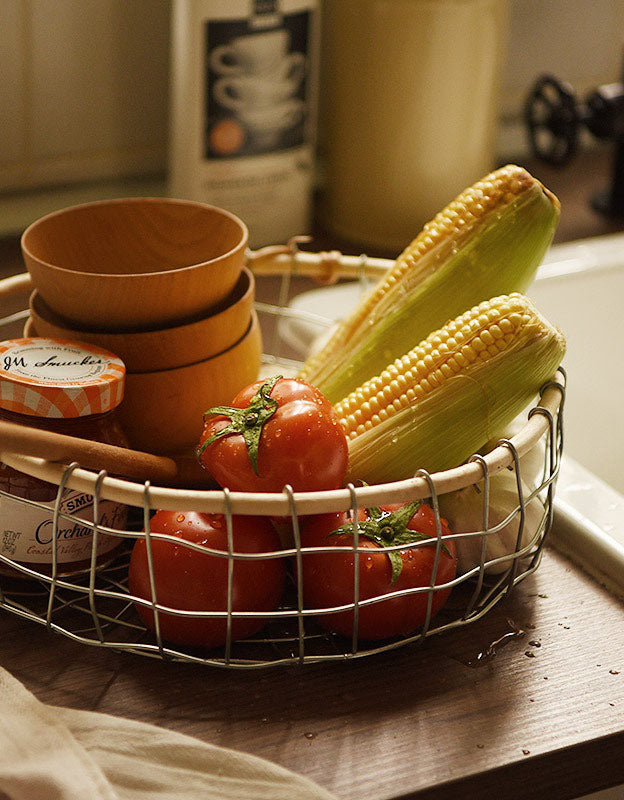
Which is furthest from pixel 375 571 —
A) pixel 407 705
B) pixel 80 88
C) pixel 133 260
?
pixel 80 88

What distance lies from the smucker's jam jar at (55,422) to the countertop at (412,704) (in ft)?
0.17

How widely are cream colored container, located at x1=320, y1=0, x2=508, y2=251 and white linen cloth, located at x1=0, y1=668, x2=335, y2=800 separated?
80 centimetres

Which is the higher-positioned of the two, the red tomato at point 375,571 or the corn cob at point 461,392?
the corn cob at point 461,392

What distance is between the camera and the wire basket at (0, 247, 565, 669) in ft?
1.54

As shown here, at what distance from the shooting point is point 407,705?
0.52 meters

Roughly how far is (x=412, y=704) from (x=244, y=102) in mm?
726

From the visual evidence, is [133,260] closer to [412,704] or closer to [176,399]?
[176,399]

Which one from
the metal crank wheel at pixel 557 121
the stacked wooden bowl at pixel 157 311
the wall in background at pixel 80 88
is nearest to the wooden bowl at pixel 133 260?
the stacked wooden bowl at pixel 157 311

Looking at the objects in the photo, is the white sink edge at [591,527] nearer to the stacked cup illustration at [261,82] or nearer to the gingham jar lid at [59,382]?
the gingham jar lid at [59,382]

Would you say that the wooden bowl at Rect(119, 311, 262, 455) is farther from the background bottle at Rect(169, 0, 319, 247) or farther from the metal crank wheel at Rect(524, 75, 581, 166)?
the metal crank wheel at Rect(524, 75, 581, 166)

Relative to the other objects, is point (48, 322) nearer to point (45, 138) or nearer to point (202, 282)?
point (202, 282)

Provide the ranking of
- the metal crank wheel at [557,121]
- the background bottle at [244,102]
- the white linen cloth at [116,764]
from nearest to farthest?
the white linen cloth at [116,764] < the background bottle at [244,102] < the metal crank wheel at [557,121]

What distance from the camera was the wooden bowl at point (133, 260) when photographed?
57 centimetres

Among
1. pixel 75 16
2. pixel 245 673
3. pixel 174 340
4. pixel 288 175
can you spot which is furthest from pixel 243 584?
pixel 75 16
